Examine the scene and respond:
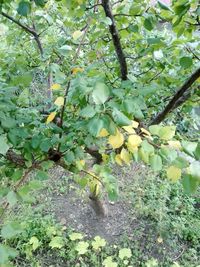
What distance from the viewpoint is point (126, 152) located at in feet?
2.47

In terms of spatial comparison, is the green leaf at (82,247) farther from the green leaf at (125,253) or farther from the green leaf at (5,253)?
the green leaf at (5,253)

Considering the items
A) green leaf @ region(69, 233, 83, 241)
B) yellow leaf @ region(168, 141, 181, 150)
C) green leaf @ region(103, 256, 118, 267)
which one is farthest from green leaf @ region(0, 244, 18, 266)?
green leaf @ region(69, 233, 83, 241)

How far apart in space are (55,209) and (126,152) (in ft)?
Answer: 6.51

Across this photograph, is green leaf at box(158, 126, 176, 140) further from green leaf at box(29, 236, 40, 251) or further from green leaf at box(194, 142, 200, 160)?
green leaf at box(29, 236, 40, 251)

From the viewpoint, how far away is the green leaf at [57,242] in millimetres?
2199

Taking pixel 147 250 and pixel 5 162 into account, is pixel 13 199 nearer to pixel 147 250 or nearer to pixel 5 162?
pixel 5 162

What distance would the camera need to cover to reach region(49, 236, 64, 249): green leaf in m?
2.20

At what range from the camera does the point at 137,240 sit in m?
2.36

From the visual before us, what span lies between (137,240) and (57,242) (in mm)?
557

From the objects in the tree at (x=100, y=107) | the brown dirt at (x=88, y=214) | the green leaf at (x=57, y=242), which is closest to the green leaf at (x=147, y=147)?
the tree at (x=100, y=107)

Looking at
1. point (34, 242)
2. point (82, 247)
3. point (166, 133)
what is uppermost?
point (166, 133)

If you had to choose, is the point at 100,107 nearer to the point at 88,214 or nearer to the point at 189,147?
the point at 189,147

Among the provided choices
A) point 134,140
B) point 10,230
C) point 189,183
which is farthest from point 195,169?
point 10,230

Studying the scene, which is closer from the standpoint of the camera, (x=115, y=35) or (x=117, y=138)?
(x=117, y=138)
